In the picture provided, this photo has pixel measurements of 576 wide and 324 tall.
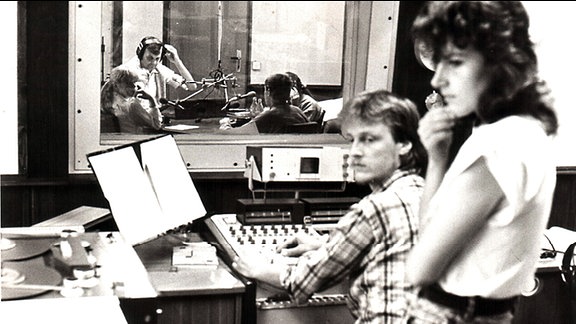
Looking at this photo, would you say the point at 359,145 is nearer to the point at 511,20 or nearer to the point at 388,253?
the point at 388,253

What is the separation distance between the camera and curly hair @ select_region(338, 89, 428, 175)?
191 centimetres

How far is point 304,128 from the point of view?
308 centimetres

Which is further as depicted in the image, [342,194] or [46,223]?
[342,194]

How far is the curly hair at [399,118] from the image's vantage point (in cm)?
191

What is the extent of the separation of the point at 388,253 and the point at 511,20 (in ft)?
2.55

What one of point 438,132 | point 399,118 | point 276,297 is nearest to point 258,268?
point 276,297

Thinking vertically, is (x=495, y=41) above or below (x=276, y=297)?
above

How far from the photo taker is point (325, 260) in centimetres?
195

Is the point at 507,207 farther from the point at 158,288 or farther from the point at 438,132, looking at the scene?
the point at 158,288

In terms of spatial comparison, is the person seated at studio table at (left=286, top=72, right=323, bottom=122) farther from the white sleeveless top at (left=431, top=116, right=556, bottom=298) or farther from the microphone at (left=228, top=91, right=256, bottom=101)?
the white sleeveless top at (left=431, top=116, right=556, bottom=298)

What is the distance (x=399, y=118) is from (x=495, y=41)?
2.36 ft

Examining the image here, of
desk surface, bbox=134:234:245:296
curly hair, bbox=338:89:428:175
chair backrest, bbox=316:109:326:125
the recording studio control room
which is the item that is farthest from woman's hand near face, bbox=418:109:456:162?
chair backrest, bbox=316:109:326:125

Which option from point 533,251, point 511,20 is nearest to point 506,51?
point 511,20

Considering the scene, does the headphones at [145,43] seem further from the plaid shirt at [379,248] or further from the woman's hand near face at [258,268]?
the woman's hand near face at [258,268]
